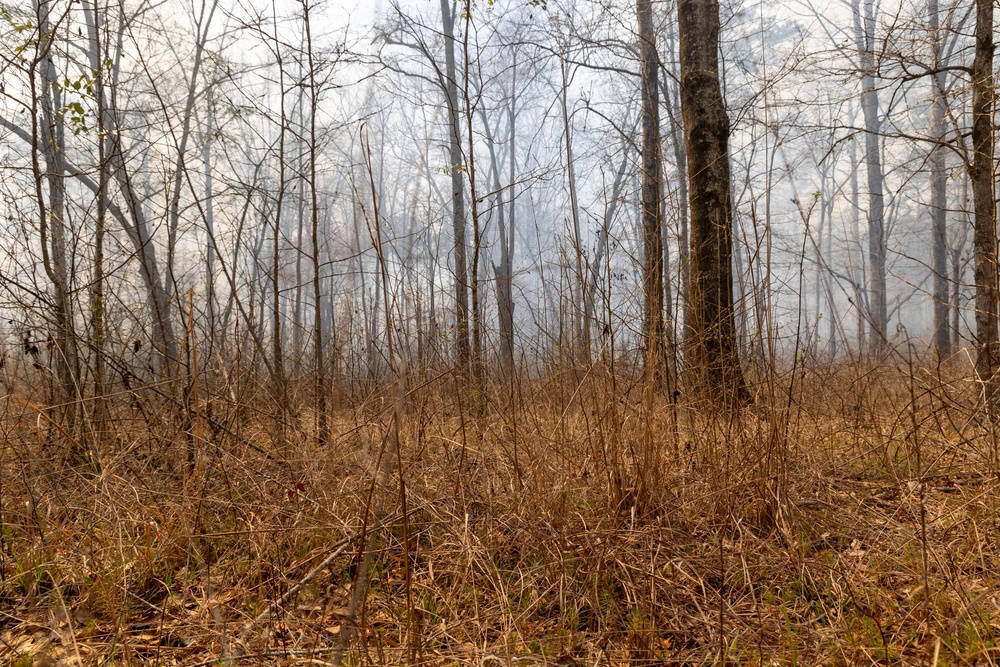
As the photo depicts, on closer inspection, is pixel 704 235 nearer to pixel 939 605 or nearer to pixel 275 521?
pixel 939 605

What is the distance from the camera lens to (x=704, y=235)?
3648 millimetres

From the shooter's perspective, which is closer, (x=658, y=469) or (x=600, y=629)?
(x=600, y=629)

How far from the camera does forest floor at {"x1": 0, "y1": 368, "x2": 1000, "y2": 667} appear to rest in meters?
1.31

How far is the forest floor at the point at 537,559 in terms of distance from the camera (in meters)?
1.31

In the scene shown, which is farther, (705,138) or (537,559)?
(705,138)

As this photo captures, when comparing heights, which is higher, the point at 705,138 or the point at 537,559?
the point at 705,138

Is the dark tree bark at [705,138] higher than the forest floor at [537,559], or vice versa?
the dark tree bark at [705,138]

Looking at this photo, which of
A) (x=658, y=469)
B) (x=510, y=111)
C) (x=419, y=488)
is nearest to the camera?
(x=658, y=469)

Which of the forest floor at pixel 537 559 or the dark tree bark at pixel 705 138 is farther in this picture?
the dark tree bark at pixel 705 138

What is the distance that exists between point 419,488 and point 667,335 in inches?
57.2

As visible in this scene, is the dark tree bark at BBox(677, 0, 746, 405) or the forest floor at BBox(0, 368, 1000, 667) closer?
the forest floor at BBox(0, 368, 1000, 667)

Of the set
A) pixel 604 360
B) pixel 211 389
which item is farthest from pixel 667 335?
pixel 211 389

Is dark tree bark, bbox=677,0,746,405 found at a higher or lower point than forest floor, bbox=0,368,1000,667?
higher

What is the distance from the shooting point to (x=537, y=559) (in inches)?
69.6
